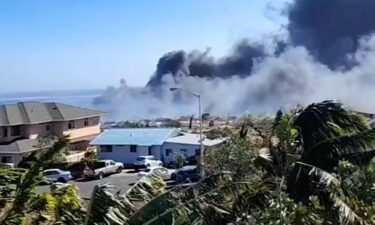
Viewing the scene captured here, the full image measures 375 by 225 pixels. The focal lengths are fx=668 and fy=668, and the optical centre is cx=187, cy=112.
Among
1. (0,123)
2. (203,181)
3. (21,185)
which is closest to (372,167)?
(203,181)

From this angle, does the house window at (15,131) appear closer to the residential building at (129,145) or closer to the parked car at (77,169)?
the residential building at (129,145)

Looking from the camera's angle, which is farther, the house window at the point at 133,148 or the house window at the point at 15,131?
the house window at the point at 133,148

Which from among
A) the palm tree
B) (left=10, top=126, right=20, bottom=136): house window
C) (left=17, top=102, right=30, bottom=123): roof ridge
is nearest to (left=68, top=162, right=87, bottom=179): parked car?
(left=10, top=126, right=20, bottom=136): house window

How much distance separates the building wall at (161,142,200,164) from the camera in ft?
168

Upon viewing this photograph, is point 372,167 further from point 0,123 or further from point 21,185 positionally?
point 0,123

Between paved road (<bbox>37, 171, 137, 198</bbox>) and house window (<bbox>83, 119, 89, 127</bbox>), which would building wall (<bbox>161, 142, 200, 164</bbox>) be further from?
house window (<bbox>83, 119, 89, 127</bbox>)

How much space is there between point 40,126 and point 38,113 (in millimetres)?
1590

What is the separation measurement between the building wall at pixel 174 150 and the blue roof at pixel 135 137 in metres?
0.60

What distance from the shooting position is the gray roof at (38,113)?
53531 millimetres

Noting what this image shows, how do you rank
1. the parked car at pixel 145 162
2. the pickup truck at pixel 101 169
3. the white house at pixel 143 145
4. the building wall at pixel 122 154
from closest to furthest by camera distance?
the pickup truck at pixel 101 169
the parked car at pixel 145 162
the white house at pixel 143 145
the building wall at pixel 122 154

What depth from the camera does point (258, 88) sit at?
10812cm

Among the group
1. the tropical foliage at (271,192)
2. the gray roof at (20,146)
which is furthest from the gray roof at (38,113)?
the tropical foliage at (271,192)

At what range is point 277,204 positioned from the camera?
10.5m

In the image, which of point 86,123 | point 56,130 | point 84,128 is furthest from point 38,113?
point 86,123
